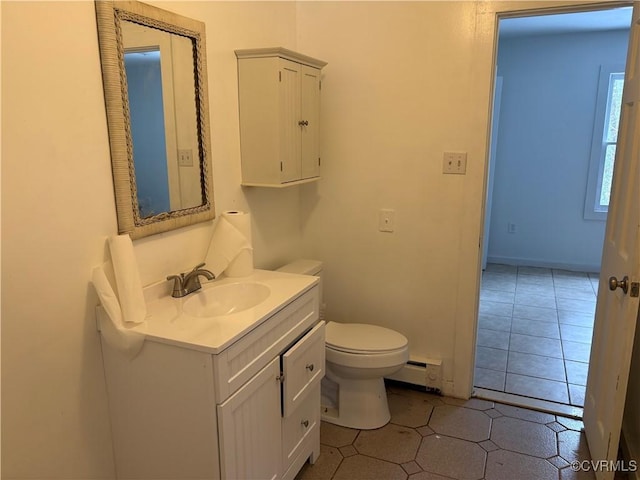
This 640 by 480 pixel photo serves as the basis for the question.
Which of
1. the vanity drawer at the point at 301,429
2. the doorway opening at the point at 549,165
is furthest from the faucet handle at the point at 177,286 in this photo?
the doorway opening at the point at 549,165

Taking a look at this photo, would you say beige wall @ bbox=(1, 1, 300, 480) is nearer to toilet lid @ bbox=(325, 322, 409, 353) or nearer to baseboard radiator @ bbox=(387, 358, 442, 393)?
toilet lid @ bbox=(325, 322, 409, 353)

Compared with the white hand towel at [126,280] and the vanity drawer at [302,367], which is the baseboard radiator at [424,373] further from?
the white hand towel at [126,280]

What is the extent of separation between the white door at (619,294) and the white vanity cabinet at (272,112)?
135 centimetres

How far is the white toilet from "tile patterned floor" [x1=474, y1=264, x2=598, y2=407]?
714 mm

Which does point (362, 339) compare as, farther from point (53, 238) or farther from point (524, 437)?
point (53, 238)

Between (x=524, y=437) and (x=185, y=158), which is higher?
(x=185, y=158)

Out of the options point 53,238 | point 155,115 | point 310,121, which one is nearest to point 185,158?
point 155,115

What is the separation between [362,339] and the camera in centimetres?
238

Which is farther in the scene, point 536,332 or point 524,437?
point 536,332

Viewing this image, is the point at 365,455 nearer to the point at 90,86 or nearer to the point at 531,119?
the point at 90,86

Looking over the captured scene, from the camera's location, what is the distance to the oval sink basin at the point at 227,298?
179 centimetres

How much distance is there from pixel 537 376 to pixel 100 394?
2393mm

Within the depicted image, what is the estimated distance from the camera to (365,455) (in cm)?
215

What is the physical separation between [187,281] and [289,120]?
2.88 feet
